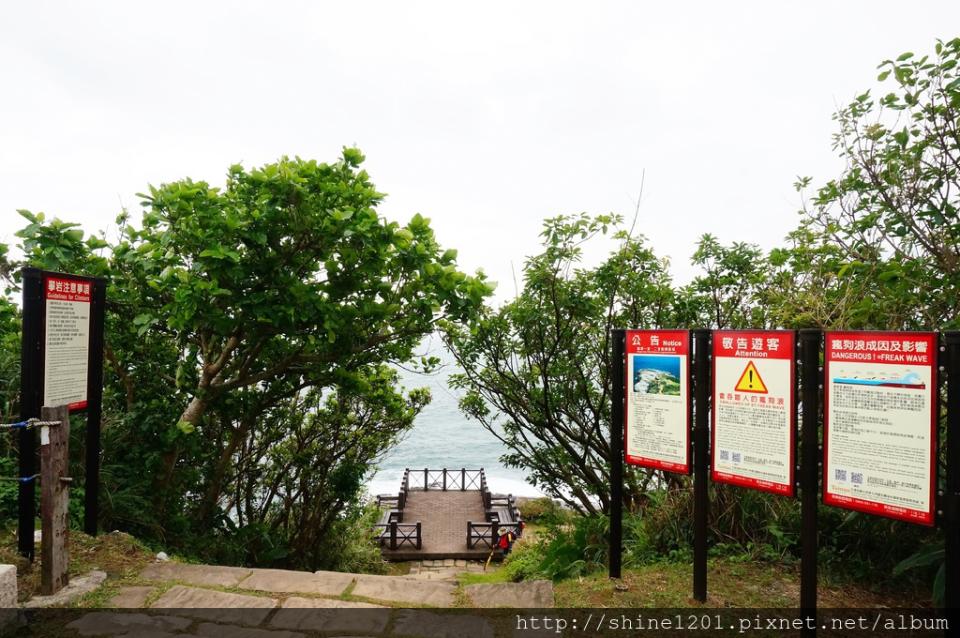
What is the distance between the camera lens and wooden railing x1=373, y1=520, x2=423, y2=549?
49.2ft

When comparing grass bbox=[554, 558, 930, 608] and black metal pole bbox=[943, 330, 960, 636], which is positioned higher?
black metal pole bbox=[943, 330, 960, 636]

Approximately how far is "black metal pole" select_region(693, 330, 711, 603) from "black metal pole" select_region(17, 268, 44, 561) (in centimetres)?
447

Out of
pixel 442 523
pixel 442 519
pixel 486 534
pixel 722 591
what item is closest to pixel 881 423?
pixel 722 591

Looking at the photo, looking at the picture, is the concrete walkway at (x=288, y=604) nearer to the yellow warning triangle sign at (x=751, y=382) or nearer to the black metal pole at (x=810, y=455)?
the black metal pole at (x=810, y=455)

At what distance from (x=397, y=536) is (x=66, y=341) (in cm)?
1253

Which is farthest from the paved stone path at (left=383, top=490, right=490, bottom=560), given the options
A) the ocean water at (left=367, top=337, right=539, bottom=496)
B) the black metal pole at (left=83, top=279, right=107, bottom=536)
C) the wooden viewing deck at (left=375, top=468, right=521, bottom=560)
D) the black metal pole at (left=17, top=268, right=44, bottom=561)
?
the black metal pole at (left=17, top=268, right=44, bottom=561)

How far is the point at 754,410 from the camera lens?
3.57 meters

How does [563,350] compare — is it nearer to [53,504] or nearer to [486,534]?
[53,504]

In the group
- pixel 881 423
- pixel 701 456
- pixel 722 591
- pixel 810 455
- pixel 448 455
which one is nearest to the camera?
pixel 881 423

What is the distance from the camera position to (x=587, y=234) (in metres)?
6.23

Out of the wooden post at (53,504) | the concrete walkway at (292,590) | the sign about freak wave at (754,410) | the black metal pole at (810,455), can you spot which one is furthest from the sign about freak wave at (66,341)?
the black metal pole at (810,455)

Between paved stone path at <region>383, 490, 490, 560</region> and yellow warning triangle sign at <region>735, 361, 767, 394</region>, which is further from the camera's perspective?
paved stone path at <region>383, 490, 490, 560</region>

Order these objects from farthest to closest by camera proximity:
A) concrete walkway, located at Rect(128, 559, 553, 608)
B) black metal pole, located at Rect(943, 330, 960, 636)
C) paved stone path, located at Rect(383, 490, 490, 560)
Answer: paved stone path, located at Rect(383, 490, 490, 560), concrete walkway, located at Rect(128, 559, 553, 608), black metal pole, located at Rect(943, 330, 960, 636)

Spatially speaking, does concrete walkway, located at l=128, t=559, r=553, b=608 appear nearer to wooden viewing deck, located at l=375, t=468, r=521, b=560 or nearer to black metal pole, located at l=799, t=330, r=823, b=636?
black metal pole, located at l=799, t=330, r=823, b=636
